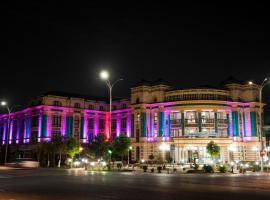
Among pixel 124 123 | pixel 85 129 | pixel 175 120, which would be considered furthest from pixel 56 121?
pixel 175 120

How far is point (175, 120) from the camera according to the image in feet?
309

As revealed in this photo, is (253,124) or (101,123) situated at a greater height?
(101,123)

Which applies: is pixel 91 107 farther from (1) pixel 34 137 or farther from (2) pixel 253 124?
(2) pixel 253 124

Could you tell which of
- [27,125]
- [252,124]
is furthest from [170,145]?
[27,125]

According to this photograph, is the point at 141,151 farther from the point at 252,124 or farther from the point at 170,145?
the point at 252,124

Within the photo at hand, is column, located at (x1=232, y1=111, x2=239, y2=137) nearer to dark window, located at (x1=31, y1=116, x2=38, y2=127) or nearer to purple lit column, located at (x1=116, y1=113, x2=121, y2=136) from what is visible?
purple lit column, located at (x1=116, y1=113, x2=121, y2=136)

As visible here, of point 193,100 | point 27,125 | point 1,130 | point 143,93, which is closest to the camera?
point 193,100

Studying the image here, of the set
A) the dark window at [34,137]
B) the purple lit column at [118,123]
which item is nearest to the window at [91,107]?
the purple lit column at [118,123]

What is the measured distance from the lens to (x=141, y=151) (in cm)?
9556

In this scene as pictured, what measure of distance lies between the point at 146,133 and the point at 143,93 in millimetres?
11281

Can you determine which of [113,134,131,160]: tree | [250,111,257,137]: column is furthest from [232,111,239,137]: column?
[113,134,131,160]: tree

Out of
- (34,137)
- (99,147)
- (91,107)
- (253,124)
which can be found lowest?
(99,147)

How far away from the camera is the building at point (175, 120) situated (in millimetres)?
90500

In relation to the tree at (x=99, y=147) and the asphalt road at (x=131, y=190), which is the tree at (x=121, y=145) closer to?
the tree at (x=99, y=147)
